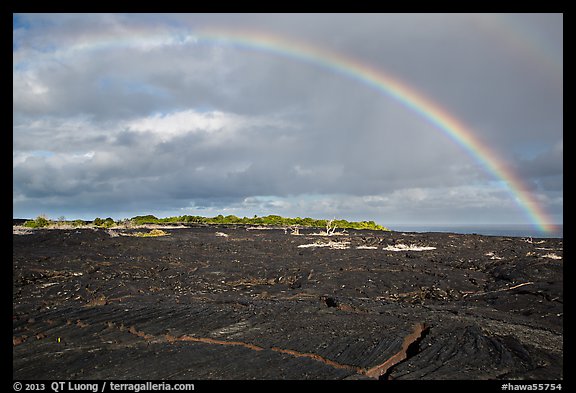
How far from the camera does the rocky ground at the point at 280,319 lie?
691 centimetres

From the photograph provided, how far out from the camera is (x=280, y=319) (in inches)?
385

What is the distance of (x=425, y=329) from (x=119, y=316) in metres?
7.60

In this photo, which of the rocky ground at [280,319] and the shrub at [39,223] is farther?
the shrub at [39,223]

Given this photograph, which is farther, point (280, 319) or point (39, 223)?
point (39, 223)

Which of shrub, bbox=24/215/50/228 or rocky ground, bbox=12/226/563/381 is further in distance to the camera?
shrub, bbox=24/215/50/228

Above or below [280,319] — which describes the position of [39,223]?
above

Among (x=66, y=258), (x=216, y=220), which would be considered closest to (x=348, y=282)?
(x=66, y=258)

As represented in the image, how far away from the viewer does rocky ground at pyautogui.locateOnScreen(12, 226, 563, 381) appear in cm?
691

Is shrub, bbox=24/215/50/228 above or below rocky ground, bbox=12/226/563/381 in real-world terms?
above

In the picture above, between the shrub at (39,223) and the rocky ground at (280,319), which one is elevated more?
the shrub at (39,223)
